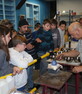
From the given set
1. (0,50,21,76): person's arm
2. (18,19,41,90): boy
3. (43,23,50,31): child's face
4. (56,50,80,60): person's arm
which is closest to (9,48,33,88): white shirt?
(0,50,21,76): person's arm

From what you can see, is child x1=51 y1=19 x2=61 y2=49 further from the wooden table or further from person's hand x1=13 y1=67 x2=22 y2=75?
person's hand x1=13 y1=67 x2=22 y2=75

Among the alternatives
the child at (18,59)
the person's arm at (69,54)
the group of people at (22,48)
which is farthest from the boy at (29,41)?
the child at (18,59)

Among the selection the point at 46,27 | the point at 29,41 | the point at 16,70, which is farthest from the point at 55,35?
the point at 16,70

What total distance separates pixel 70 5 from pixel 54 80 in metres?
8.96

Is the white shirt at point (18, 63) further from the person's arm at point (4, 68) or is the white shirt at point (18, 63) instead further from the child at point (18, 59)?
the person's arm at point (4, 68)

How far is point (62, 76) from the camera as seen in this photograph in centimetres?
230

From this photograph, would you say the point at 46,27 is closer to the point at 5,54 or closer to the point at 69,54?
the point at 69,54

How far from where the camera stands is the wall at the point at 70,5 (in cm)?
1007

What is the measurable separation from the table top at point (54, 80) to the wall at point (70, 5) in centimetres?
849

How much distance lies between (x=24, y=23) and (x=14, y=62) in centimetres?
157

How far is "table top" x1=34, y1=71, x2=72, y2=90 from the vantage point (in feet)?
6.61

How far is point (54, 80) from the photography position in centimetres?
216

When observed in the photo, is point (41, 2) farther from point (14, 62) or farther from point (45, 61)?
point (14, 62)

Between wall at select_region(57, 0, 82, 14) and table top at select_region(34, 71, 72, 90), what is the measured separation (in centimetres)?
849
